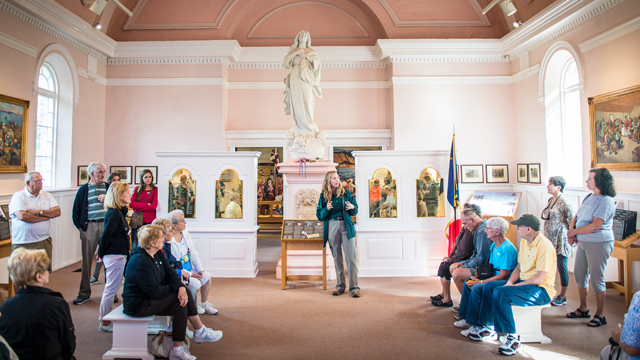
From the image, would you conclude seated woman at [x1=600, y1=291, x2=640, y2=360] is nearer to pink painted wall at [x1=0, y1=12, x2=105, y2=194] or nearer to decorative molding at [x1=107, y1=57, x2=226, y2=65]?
pink painted wall at [x1=0, y1=12, x2=105, y2=194]

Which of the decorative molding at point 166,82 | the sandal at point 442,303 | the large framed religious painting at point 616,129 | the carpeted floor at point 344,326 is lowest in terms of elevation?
the carpeted floor at point 344,326

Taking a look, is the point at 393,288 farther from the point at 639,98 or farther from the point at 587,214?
the point at 639,98

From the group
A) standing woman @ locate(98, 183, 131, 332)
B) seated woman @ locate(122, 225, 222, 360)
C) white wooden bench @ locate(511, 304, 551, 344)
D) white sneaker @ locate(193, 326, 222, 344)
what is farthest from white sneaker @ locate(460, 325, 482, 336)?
standing woman @ locate(98, 183, 131, 332)

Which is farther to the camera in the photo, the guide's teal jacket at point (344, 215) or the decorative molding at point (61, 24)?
the decorative molding at point (61, 24)

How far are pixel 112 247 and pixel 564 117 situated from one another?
877 cm

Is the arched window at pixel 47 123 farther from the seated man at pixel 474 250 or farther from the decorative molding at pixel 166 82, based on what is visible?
the seated man at pixel 474 250

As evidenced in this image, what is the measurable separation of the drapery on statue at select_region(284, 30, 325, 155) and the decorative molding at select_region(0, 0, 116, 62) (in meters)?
4.68

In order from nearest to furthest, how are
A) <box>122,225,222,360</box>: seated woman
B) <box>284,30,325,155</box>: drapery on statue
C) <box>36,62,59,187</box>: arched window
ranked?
<box>122,225,222,360</box>: seated woman < <box>284,30,325,155</box>: drapery on statue < <box>36,62,59,187</box>: arched window

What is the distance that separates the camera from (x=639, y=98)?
6.02 m

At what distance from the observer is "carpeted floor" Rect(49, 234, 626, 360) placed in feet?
12.3

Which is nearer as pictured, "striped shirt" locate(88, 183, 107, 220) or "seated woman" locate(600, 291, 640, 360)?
"seated woman" locate(600, 291, 640, 360)

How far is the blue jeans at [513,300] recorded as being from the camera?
3.76m

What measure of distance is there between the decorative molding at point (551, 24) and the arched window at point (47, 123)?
10505 mm

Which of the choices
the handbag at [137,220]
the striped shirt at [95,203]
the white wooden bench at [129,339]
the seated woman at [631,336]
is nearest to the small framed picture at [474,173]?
the handbag at [137,220]
